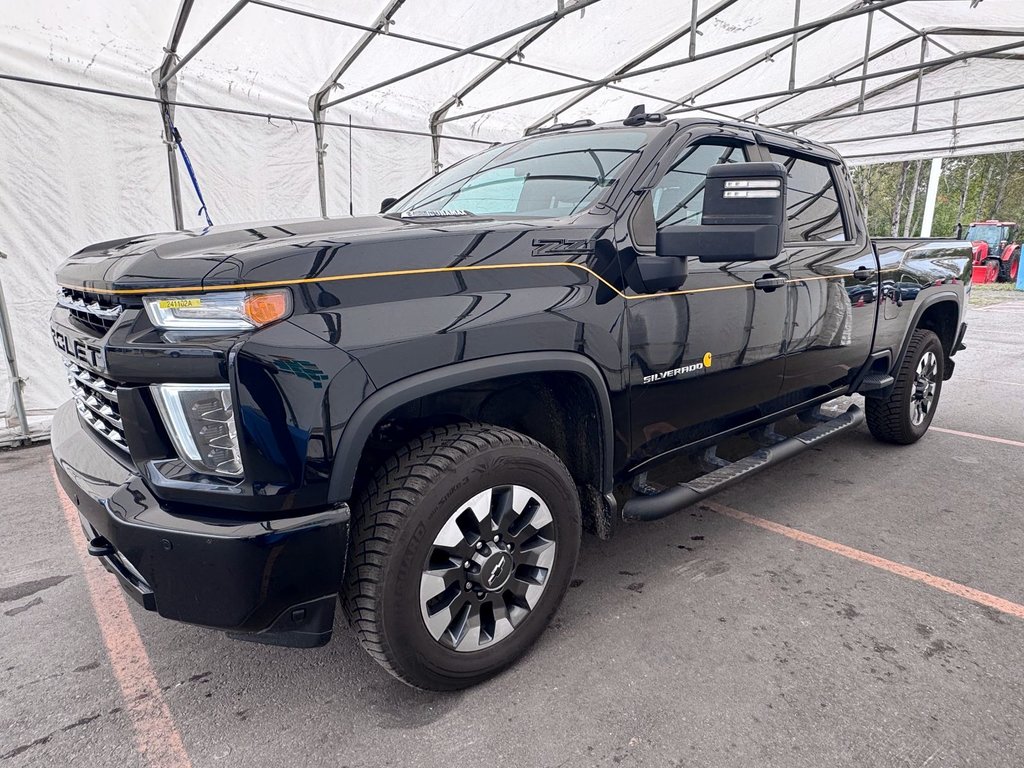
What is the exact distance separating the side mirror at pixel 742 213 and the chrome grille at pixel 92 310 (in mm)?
1775

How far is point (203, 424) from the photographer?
5.27 feet

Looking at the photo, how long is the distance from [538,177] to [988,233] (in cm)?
2591

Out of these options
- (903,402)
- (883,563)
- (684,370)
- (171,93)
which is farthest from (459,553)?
(171,93)

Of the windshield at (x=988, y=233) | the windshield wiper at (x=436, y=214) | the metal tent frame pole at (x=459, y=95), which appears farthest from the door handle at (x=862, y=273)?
the windshield at (x=988, y=233)

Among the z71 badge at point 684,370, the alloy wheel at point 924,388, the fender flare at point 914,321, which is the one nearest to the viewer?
the z71 badge at point 684,370

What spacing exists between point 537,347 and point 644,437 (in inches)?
27.5

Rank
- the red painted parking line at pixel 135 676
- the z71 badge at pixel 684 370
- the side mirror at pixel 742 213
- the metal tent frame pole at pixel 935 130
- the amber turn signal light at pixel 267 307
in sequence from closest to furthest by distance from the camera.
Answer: the amber turn signal light at pixel 267 307, the red painted parking line at pixel 135 676, the side mirror at pixel 742 213, the z71 badge at pixel 684 370, the metal tent frame pole at pixel 935 130

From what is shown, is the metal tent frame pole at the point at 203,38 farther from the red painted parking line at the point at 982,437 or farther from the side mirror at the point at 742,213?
the red painted parking line at the point at 982,437

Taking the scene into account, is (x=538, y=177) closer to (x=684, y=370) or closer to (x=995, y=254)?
(x=684, y=370)

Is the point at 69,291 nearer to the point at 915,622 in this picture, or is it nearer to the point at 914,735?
the point at 914,735

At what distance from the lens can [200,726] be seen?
1968mm

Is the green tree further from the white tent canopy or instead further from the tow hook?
the tow hook

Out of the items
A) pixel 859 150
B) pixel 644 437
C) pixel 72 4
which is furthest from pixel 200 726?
pixel 859 150

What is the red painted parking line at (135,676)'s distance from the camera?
1.88 meters
